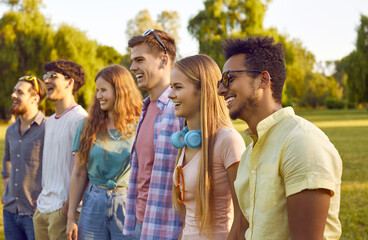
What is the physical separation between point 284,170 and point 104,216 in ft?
7.44

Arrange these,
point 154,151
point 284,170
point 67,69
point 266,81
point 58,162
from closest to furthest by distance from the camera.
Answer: point 284,170 < point 266,81 < point 154,151 < point 58,162 < point 67,69

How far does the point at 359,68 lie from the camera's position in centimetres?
4278

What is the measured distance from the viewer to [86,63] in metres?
36.7

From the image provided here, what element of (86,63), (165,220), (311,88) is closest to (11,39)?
(86,63)

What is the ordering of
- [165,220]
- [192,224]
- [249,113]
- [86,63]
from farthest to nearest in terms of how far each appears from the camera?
[86,63], [165,220], [192,224], [249,113]

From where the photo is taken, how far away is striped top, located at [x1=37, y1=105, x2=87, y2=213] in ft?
13.3

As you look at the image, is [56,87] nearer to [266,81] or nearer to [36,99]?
[36,99]

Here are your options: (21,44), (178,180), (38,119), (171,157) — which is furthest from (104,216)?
(21,44)

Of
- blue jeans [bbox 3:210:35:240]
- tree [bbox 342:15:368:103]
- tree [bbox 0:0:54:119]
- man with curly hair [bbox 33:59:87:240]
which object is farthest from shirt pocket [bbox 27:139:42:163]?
tree [bbox 342:15:368:103]

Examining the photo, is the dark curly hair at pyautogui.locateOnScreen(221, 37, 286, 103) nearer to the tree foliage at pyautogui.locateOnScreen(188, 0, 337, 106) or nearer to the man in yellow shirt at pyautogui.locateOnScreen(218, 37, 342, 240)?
the man in yellow shirt at pyautogui.locateOnScreen(218, 37, 342, 240)

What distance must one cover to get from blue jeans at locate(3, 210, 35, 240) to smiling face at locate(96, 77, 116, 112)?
1568 millimetres

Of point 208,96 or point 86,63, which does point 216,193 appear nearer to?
point 208,96

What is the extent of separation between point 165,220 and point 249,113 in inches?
45.5

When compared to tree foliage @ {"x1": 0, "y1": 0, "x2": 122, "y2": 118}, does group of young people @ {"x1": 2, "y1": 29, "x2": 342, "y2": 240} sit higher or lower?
lower
